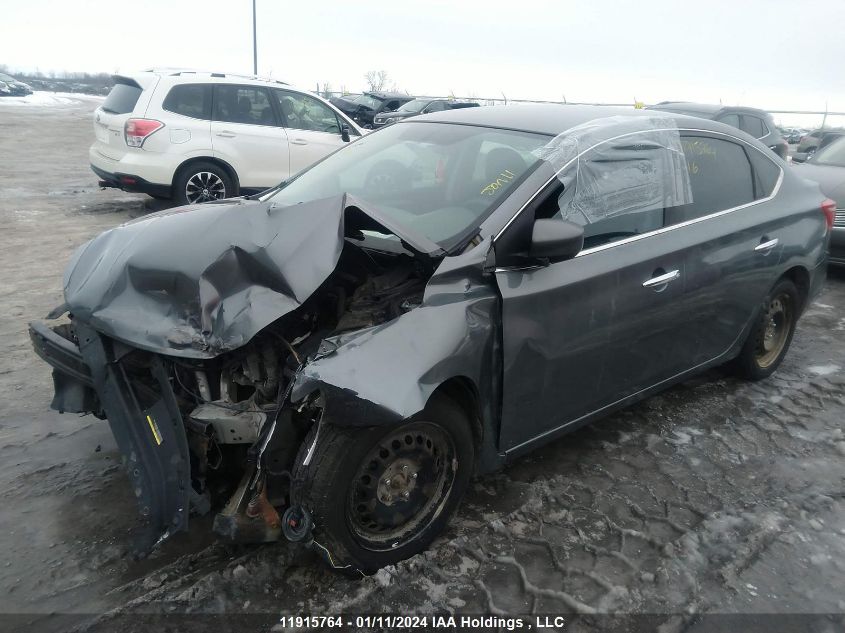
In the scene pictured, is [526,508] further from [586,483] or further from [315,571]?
[315,571]

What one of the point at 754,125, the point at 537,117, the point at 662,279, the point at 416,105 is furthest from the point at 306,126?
the point at 416,105

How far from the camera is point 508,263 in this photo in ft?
Answer: 9.11

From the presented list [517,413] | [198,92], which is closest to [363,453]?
[517,413]

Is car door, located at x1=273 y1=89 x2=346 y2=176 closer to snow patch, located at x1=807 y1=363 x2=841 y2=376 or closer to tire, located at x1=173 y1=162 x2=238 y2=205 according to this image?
tire, located at x1=173 y1=162 x2=238 y2=205

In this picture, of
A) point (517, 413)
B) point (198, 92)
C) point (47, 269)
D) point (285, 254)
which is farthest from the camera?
point (198, 92)

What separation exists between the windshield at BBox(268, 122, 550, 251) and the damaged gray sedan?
2 centimetres

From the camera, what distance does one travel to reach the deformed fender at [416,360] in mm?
2270

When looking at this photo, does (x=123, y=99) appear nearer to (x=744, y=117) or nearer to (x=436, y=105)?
(x=744, y=117)

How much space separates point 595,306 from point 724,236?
1.20 meters

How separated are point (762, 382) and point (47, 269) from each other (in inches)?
249

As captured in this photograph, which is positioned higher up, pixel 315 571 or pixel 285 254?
pixel 285 254

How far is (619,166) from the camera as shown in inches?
131

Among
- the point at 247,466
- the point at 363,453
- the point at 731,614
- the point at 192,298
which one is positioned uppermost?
the point at 192,298

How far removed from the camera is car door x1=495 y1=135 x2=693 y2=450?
280 cm
